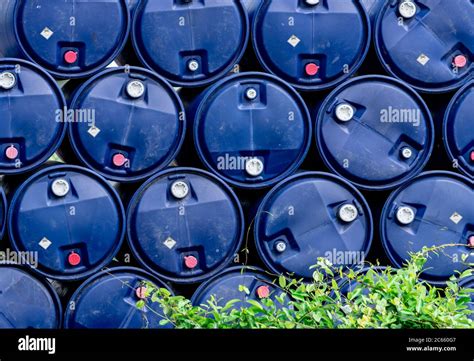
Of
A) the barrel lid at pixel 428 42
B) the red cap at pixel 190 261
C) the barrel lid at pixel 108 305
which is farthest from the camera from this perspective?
the barrel lid at pixel 428 42

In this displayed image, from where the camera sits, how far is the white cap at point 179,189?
5.01 metres

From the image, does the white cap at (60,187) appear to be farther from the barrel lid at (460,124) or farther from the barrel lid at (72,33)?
the barrel lid at (460,124)

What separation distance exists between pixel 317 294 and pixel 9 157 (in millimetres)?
1968

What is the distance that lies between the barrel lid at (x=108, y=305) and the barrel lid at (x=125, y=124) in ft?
1.63

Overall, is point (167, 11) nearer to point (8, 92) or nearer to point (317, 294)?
point (8, 92)

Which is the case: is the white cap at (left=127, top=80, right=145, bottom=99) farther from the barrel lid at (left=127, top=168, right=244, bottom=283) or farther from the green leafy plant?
the green leafy plant

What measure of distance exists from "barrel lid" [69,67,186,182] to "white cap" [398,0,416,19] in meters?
1.24

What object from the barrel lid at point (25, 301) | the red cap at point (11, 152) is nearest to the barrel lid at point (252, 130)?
the red cap at point (11, 152)

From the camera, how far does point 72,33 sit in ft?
16.2

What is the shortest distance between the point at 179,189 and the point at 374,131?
41.3 inches

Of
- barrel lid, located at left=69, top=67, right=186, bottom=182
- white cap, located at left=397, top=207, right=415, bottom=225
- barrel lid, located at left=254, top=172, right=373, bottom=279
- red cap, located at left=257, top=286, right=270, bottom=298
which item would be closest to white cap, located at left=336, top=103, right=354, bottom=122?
barrel lid, located at left=254, top=172, right=373, bottom=279

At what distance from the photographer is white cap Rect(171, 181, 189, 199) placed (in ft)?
16.4

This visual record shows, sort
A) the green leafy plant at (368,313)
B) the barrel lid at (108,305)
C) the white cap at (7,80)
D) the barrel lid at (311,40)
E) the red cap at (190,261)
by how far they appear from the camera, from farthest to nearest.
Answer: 1. the barrel lid at (311,40)
2. the red cap at (190,261)
3. the barrel lid at (108,305)
4. the white cap at (7,80)
5. the green leafy plant at (368,313)

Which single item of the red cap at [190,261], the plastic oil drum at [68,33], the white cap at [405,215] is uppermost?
the plastic oil drum at [68,33]
